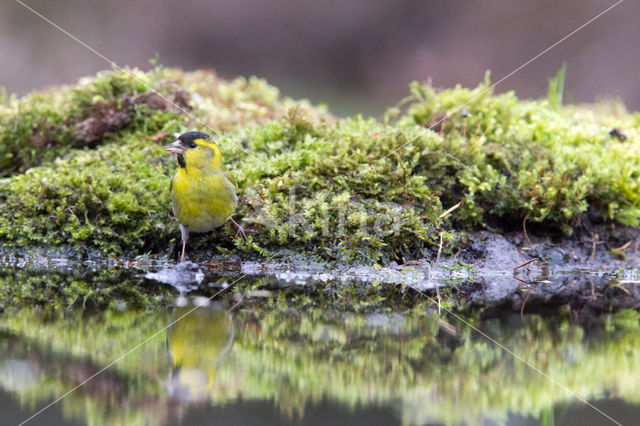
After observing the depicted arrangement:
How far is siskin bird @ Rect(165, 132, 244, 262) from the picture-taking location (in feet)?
15.5

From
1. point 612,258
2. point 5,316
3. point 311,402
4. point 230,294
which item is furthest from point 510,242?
point 5,316

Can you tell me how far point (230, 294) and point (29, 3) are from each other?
13.7 metres

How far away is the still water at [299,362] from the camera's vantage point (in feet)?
6.89

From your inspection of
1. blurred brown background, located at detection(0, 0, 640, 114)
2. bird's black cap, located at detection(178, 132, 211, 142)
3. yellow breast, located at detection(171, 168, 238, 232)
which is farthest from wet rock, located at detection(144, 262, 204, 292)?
blurred brown background, located at detection(0, 0, 640, 114)

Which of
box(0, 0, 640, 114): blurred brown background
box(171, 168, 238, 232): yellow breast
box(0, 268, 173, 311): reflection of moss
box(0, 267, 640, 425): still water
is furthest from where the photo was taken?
box(0, 0, 640, 114): blurred brown background

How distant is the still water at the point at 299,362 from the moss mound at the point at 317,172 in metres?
1.30

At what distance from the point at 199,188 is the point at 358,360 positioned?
2.53 m

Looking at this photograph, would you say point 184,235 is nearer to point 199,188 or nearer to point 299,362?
point 199,188

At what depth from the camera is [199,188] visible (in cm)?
475

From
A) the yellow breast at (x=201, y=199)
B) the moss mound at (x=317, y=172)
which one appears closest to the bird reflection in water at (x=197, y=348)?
the yellow breast at (x=201, y=199)

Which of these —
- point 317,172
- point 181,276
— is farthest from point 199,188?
point 317,172

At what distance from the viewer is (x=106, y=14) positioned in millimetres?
15102

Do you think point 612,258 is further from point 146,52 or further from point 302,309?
point 146,52

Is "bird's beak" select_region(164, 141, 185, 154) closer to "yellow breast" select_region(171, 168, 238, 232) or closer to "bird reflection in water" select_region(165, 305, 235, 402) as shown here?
"yellow breast" select_region(171, 168, 238, 232)
